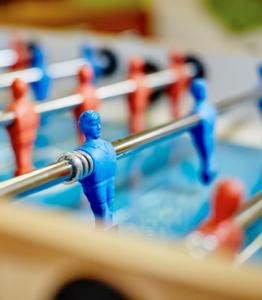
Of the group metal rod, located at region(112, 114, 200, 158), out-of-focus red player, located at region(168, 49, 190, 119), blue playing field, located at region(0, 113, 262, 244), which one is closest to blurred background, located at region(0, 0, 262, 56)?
out-of-focus red player, located at region(168, 49, 190, 119)

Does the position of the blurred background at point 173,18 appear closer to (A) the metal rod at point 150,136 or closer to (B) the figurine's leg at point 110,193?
(A) the metal rod at point 150,136

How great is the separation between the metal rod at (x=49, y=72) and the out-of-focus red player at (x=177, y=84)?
158mm

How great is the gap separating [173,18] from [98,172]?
163 centimetres

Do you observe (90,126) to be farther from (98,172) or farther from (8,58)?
(8,58)

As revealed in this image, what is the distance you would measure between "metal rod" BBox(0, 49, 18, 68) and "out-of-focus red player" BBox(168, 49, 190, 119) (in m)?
0.30

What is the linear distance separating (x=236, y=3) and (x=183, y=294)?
1.87 meters

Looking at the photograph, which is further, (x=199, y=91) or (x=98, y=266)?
(x=199, y=91)

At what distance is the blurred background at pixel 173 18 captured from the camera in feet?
6.55

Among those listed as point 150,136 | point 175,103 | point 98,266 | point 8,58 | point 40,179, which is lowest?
point 98,266

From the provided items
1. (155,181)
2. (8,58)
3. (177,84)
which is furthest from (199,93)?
(8,58)

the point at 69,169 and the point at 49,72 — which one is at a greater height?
the point at 49,72

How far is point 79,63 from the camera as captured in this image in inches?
46.1

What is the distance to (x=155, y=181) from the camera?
2.92ft

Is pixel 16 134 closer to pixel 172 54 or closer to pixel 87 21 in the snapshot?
pixel 172 54
